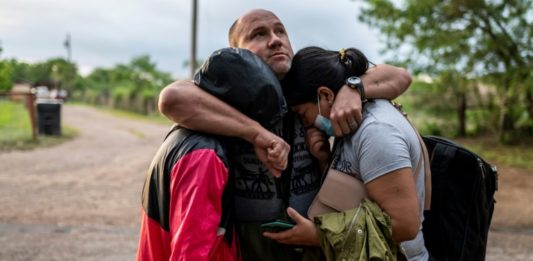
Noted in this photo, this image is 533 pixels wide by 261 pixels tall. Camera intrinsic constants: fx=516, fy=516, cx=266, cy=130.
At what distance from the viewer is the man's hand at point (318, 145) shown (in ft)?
5.81

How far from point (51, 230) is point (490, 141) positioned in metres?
11.2

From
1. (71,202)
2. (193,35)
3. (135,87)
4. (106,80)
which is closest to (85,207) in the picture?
(71,202)

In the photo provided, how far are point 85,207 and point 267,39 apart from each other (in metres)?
5.82

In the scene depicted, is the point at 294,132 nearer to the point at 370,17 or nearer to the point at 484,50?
the point at 484,50

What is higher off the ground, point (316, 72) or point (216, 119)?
point (316, 72)

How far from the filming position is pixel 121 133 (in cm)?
1777

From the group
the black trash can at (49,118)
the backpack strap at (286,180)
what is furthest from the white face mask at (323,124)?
the black trash can at (49,118)

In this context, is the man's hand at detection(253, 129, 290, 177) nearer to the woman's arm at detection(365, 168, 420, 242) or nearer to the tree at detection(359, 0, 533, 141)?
the woman's arm at detection(365, 168, 420, 242)

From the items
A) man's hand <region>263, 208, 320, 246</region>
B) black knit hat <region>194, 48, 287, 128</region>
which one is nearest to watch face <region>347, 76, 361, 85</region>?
black knit hat <region>194, 48, 287, 128</region>

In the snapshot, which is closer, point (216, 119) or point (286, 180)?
point (216, 119)

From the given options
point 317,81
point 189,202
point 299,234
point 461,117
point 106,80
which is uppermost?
point 317,81

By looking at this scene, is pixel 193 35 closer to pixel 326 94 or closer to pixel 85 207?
pixel 85 207

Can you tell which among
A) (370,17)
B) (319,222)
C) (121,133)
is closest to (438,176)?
(319,222)

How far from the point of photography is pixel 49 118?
14.7 meters
